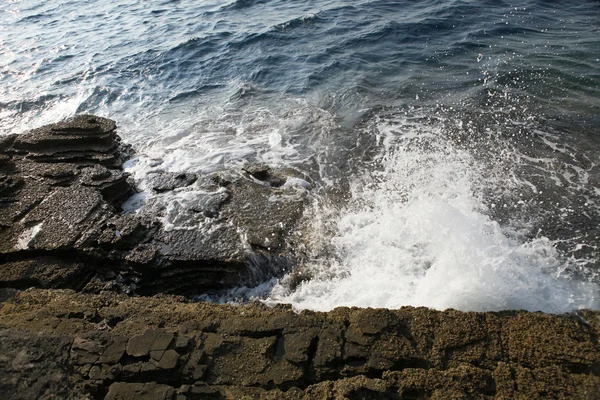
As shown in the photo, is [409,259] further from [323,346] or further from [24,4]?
[24,4]

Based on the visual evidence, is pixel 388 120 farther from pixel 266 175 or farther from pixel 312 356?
pixel 312 356

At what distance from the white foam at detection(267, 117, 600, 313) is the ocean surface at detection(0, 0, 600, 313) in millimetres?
26

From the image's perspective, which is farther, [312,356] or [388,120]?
[388,120]

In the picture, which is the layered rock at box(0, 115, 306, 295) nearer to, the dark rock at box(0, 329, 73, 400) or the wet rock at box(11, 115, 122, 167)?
the wet rock at box(11, 115, 122, 167)

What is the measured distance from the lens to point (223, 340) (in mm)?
4227

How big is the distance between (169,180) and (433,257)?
598 centimetres

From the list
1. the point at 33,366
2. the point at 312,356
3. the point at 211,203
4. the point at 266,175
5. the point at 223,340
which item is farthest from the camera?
the point at 266,175

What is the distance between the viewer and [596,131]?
841 cm

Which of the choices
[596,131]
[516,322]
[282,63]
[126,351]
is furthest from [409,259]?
[282,63]

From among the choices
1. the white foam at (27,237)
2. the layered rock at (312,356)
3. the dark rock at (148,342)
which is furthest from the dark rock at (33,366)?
the white foam at (27,237)

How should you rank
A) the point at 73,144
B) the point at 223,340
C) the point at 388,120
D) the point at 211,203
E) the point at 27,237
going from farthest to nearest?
the point at 388,120
the point at 73,144
the point at 211,203
the point at 27,237
the point at 223,340

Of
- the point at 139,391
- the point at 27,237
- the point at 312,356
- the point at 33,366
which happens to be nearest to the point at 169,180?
the point at 27,237

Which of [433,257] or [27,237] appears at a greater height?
[27,237]

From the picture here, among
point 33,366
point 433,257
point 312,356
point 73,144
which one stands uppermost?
point 73,144
